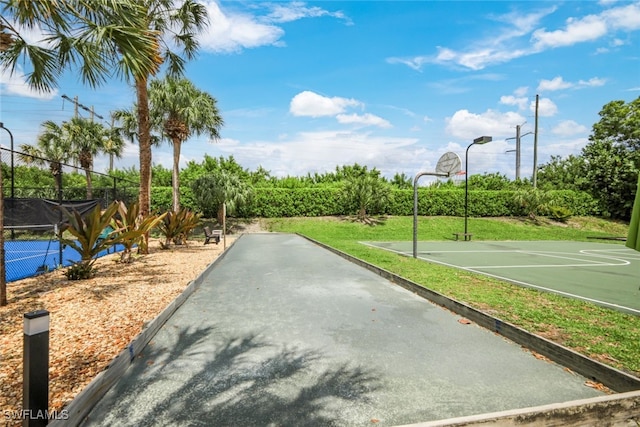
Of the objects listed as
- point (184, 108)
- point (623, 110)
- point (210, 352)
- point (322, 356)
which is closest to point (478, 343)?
point (322, 356)

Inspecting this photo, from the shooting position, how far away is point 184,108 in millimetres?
17641

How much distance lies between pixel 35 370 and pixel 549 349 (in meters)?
4.53

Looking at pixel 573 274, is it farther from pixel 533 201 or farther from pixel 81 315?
pixel 533 201

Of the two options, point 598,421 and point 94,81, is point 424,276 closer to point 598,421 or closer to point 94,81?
point 598,421

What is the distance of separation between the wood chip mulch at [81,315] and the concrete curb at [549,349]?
448 centimetres

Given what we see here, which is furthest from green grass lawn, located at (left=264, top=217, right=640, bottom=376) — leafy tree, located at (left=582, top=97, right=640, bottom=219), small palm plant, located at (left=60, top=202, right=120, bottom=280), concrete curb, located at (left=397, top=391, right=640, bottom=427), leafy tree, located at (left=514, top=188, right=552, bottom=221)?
leafy tree, located at (left=582, top=97, right=640, bottom=219)

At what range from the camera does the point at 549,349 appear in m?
3.60

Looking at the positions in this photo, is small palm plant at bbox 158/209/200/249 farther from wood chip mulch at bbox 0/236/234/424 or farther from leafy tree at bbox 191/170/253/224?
leafy tree at bbox 191/170/253/224

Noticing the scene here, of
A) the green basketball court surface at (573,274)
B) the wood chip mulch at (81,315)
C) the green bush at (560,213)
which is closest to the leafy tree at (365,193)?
the green basketball court surface at (573,274)

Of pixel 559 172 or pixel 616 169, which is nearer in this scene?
pixel 616 169

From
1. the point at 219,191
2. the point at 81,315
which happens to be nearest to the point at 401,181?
the point at 219,191

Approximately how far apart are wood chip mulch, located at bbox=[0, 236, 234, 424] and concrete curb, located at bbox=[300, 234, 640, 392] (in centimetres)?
448

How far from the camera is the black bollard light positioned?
2023 mm

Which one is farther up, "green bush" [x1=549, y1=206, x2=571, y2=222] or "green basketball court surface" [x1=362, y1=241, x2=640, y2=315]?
"green bush" [x1=549, y1=206, x2=571, y2=222]
